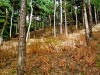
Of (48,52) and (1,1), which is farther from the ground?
(1,1)

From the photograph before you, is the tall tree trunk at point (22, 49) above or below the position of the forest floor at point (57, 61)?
above

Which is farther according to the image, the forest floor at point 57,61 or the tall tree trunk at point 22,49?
the forest floor at point 57,61

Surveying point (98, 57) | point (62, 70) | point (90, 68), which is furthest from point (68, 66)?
point (98, 57)

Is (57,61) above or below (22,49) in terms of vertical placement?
below

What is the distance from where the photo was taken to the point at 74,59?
47.2ft

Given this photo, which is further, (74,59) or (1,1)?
(1,1)

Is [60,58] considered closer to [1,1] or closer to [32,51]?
[32,51]

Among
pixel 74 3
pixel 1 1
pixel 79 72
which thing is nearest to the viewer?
pixel 79 72

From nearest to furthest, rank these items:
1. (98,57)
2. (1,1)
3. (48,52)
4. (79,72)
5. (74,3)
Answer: (79,72), (98,57), (48,52), (1,1), (74,3)

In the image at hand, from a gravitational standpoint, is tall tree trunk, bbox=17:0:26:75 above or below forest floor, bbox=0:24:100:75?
above

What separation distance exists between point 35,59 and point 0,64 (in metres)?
2.49

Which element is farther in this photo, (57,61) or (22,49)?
(57,61)

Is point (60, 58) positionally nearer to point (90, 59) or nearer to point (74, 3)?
point (90, 59)

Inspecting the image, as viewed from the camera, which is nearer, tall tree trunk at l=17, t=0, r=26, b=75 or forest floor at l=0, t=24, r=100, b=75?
tall tree trunk at l=17, t=0, r=26, b=75
